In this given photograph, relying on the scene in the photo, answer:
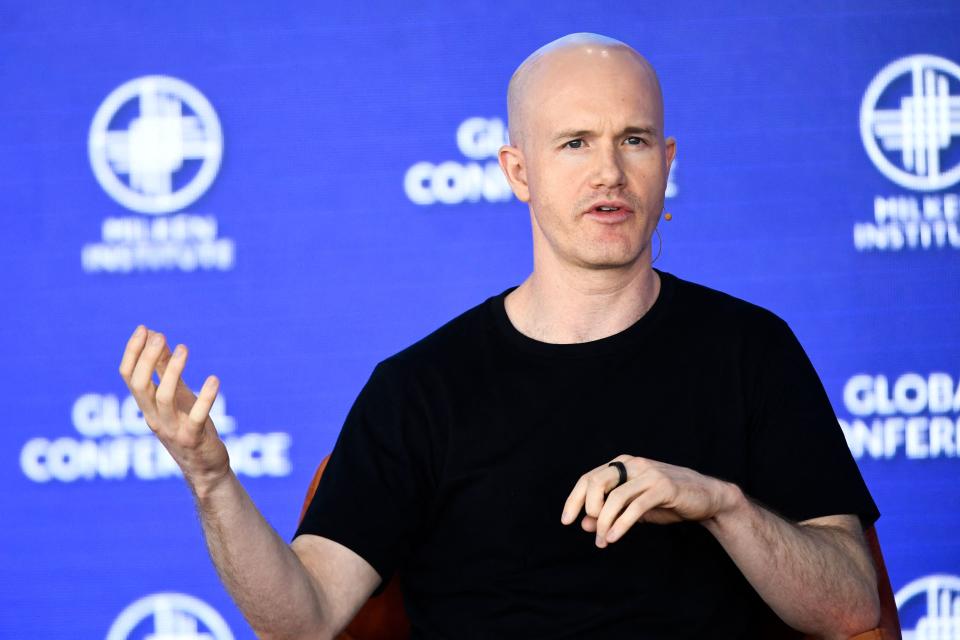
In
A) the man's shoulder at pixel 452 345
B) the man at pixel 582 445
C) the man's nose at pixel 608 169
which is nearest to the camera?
the man at pixel 582 445

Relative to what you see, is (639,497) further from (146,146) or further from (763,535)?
(146,146)

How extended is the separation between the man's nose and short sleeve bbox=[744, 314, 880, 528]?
33 cm

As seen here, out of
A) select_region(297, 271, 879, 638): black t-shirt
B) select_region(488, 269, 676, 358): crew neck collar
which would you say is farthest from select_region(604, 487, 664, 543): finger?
select_region(488, 269, 676, 358): crew neck collar

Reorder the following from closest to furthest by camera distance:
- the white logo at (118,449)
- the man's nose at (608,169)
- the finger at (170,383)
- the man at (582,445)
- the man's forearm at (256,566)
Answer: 1. the finger at (170,383)
2. the man's forearm at (256,566)
3. the man at (582,445)
4. the man's nose at (608,169)
5. the white logo at (118,449)

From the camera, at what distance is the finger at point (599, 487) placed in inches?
53.1

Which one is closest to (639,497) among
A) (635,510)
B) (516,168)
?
(635,510)

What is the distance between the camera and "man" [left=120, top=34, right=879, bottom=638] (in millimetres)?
1623

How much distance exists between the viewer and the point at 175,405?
1386 mm

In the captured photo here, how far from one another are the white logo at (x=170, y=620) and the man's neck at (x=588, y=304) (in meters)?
1.41

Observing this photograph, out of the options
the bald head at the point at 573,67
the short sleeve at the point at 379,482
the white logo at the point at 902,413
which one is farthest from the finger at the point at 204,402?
the white logo at the point at 902,413

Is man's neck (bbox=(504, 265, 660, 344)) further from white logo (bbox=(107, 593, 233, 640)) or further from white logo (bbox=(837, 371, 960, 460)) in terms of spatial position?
white logo (bbox=(107, 593, 233, 640))

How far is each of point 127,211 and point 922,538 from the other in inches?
81.4

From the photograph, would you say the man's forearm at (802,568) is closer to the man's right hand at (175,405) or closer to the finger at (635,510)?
the finger at (635,510)

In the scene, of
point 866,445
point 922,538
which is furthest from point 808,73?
point 922,538
